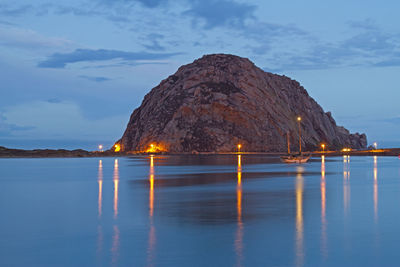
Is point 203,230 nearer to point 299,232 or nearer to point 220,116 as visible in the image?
point 299,232

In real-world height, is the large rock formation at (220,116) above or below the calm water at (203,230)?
above

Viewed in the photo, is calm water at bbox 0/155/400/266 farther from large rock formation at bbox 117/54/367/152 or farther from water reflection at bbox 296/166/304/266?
large rock formation at bbox 117/54/367/152

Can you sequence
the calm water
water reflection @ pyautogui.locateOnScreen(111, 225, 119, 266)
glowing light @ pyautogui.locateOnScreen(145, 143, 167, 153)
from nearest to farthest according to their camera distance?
1. water reflection @ pyautogui.locateOnScreen(111, 225, 119, 266)
2. the calm water
3. glowing light @ pyautogui.locateOnScreen(145, 143, 167, 153)

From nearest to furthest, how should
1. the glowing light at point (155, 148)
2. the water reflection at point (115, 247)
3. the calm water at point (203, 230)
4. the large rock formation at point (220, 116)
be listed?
the water reflection at point (115, 247) → the calm water at point (203, 230) → the glowing light at point (155, 148) → the large rock formation at point (220, 116)

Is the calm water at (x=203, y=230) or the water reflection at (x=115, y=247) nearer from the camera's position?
the water reflection at (x=115, y=247)

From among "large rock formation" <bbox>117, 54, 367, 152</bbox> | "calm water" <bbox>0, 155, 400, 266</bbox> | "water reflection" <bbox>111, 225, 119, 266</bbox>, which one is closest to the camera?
"water reflection" <bbox>111, 225, 119, 266</bbox>

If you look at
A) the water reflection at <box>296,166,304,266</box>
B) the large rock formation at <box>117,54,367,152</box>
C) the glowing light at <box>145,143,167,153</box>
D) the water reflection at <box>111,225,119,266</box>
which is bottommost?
the water reflection at <box>111,225,119,266</box>

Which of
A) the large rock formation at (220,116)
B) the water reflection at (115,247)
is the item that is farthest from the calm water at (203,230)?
the large rock formation at (220,116)

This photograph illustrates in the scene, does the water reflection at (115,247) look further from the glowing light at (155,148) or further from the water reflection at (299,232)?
the glowing light at (155,148)

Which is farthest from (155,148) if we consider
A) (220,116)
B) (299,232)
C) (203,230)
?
(299,232)

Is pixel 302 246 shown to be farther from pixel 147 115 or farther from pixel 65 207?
pixel 147 115

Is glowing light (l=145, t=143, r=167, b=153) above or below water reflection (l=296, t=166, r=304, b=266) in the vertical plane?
above

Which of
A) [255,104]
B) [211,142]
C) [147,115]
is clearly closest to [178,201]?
[211,142]

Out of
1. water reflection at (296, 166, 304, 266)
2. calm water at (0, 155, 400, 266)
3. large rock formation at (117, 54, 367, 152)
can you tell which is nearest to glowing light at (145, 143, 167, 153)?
large rock formation at (117, 54, 367, 152)
